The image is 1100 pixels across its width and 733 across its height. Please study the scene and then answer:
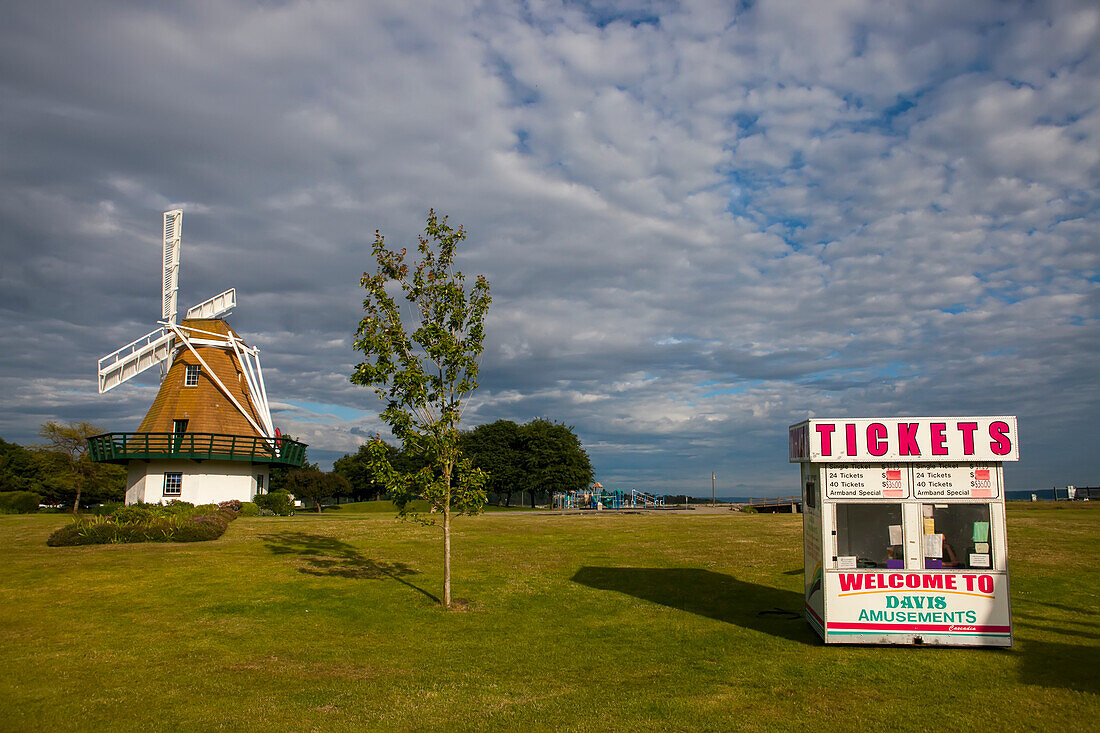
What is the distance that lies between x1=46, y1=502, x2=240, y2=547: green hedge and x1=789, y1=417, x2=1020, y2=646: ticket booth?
25534 millimetres

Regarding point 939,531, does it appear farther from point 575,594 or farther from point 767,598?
point 575,594

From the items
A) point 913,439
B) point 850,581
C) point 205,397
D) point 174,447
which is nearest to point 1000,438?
point 913,439

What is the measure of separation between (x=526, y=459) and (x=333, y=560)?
6968 centimetres

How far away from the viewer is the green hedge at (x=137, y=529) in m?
26.7

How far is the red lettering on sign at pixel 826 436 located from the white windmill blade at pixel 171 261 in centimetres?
4834

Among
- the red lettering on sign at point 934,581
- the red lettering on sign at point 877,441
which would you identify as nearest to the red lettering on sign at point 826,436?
the red lettering on sign at point 877,441

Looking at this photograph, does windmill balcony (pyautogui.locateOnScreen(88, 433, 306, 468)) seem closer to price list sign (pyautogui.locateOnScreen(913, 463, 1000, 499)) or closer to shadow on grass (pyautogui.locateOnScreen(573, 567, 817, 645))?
shadow on grass (pyautogui.locateOnScreen(573, 567, 817, 645))

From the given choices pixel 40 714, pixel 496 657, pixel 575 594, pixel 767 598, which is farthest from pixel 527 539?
pixel 40 714

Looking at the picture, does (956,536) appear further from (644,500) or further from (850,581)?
(644,500)

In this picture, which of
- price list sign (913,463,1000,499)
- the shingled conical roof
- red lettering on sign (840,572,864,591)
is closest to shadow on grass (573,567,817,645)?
red lettering on sign (840,572,864,591)

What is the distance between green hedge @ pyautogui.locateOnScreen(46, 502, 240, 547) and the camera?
87.6ft

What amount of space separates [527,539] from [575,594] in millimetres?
13619

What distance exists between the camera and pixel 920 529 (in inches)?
533

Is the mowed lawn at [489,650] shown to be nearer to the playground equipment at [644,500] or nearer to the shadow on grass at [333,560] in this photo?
the shadow on grass at [333,560]
